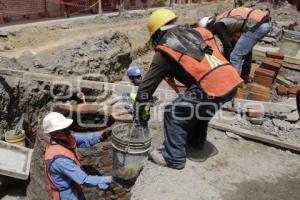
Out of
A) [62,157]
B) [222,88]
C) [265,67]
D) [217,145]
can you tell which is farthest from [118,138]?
[265,67]

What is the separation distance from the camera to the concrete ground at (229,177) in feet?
13.4

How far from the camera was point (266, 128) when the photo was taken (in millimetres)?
5891

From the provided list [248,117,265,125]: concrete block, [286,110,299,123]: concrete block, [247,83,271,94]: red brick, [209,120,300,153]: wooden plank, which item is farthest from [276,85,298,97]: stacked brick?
[209,120,300,153]: wooden plank

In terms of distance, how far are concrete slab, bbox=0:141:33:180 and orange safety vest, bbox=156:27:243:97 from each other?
3.52 metres

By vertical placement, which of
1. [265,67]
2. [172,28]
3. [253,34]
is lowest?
[265,67]

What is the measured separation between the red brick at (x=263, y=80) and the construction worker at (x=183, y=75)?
133 inches

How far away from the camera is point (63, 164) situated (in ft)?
11.4

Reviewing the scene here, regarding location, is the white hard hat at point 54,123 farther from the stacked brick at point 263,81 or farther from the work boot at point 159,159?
the stacked brick at point 263,81

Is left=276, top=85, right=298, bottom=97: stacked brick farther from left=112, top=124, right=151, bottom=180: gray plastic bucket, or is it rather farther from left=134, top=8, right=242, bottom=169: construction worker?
left=112, top=124, right=151, bottom=180: gray plastic bucket

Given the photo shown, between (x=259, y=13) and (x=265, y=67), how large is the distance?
1312 mm

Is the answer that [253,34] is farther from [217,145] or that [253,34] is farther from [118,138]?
[118,138]

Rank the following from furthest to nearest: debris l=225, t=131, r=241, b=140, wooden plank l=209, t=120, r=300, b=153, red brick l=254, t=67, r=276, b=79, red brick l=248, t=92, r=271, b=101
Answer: red brick l=254, t=67, r=276, b=79, red brick l=248, t=92, r=271, b=101, debris l=225, t=131, r=241, b=140, wooden plank l=209, t=120, r=300, b=153

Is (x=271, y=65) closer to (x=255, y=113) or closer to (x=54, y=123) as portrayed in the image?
(x=255, y=113)

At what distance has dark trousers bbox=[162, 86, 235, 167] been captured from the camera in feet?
13.5
